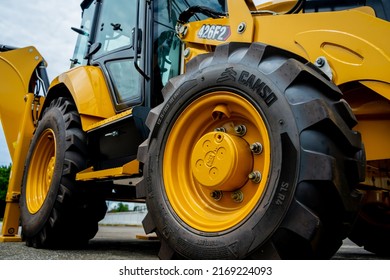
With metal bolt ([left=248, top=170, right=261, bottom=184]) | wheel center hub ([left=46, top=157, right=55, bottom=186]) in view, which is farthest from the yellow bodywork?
wheel center hub ([left=46, top=157, right=55, bottom=186])

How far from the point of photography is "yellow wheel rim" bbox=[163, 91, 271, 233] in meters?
1.99

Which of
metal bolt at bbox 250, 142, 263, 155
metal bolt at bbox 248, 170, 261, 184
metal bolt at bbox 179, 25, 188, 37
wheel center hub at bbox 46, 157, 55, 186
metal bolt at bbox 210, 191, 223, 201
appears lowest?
wheel center hub at bbox 46, 157, 55, 186

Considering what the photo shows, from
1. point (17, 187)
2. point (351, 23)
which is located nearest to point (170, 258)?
point (351, 23)

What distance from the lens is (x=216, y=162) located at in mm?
2047

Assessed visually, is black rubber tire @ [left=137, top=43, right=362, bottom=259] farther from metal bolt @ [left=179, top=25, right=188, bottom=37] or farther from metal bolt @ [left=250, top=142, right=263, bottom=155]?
metal bolt @ [left=179, top=25, right=188, bottom=37]

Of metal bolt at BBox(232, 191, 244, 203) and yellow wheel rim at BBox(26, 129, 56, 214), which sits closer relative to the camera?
metal bolt at BBox(232, 191, 244, 203)

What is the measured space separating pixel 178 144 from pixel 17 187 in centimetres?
263

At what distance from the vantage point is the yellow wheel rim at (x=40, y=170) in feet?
12.9

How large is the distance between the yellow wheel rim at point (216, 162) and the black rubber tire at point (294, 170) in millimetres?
69

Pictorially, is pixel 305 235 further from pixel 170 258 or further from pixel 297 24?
pixel 297 24

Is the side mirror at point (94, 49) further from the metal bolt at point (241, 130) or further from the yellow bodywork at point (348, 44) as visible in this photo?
the metal bolt at point (241, 130)

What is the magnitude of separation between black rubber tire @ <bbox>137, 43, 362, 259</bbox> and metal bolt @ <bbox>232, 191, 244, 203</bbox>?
243 millimetres

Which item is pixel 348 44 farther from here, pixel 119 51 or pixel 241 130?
pixel 119 51
